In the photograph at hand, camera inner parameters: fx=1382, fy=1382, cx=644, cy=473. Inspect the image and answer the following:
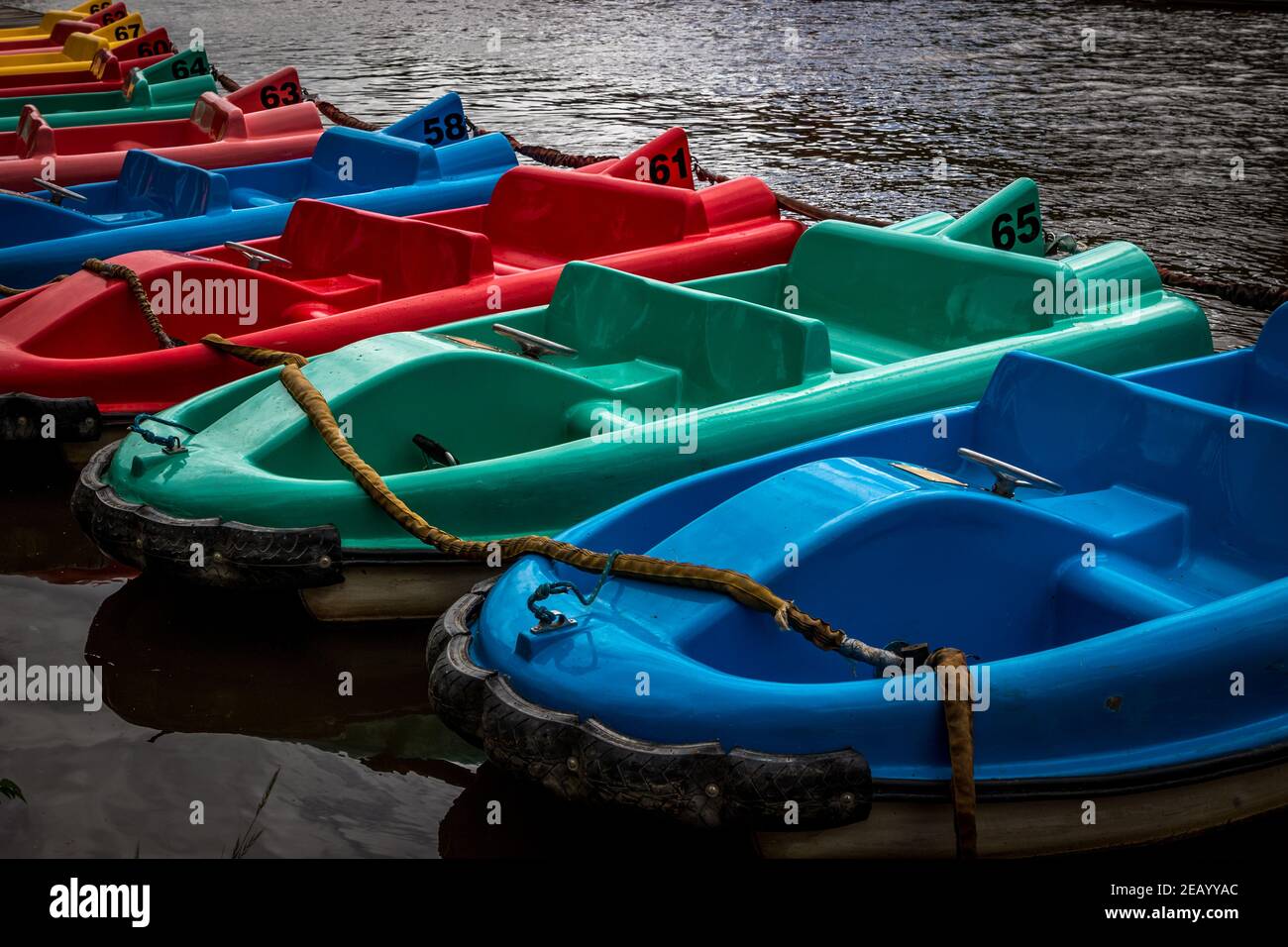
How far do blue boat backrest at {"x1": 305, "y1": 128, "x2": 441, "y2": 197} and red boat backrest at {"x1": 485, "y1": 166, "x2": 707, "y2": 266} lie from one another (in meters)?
0.83

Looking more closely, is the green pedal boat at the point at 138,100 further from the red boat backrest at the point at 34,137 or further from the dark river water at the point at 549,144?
the dark river water at the point at 549,144

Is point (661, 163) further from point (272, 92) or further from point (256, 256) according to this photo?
point (272, 92)

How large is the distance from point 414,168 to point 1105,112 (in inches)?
276

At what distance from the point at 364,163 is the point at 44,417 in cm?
301

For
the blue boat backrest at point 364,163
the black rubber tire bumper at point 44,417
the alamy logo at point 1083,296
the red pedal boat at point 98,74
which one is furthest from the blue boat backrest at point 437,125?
the alamy logo at point 1083,296

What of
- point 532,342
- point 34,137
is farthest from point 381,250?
point 34,137

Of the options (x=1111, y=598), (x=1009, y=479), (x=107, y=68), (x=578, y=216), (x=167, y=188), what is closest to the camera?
(x=1111, y=598)

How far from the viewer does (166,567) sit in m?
3.39

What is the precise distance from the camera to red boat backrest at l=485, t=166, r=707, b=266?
5676 mm

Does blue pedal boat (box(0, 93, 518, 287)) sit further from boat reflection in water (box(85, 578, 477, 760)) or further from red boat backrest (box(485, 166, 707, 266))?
boat reflection in water (box(85, 578, 477, 760))

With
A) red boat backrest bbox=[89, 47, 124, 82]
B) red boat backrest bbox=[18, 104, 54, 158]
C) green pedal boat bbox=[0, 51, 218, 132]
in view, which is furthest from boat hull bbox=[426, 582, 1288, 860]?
red boat backrest bbox=[89, 47, 124, 82]

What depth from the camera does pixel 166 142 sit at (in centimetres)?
811

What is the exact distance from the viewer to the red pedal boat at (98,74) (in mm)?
9570
